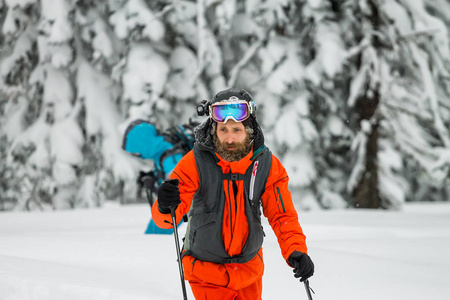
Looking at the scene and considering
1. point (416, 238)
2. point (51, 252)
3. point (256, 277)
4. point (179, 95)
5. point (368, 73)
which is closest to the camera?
point (256, 277)

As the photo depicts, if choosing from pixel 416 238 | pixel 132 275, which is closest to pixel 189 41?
pixel 416 238

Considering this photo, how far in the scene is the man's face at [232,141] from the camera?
9.29 ft

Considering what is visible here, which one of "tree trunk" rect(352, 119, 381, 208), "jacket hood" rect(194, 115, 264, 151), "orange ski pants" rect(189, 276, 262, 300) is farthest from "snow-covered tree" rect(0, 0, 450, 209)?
"orange ski pants" rect(189, 276, 262, 300)

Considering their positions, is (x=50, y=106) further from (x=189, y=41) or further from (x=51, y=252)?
(x=51, y=252)

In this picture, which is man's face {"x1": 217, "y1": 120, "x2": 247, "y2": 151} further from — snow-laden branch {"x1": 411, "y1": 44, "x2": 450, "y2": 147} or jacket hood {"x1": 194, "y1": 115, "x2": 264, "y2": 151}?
snow-laden branch {"x1": 411, "y1": 44, "x2": 450, "y2": 147}

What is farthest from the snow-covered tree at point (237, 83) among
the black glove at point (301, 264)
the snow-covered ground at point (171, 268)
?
the black glove at point (301, 264)

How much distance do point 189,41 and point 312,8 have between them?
370cm

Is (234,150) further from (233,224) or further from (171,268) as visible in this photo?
(171,268)

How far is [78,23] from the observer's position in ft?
44.8

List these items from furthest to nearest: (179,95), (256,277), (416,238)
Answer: (179,95), (416,238), (256,277)

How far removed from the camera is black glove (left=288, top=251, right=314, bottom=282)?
2.69m

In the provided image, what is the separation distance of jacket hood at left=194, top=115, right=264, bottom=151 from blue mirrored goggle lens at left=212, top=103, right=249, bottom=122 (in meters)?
0.10

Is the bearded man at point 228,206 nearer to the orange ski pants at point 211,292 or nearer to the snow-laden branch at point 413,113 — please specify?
the orange ski pants at point 211,292

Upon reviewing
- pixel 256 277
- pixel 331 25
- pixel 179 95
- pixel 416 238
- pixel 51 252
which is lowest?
pixel 416 238
